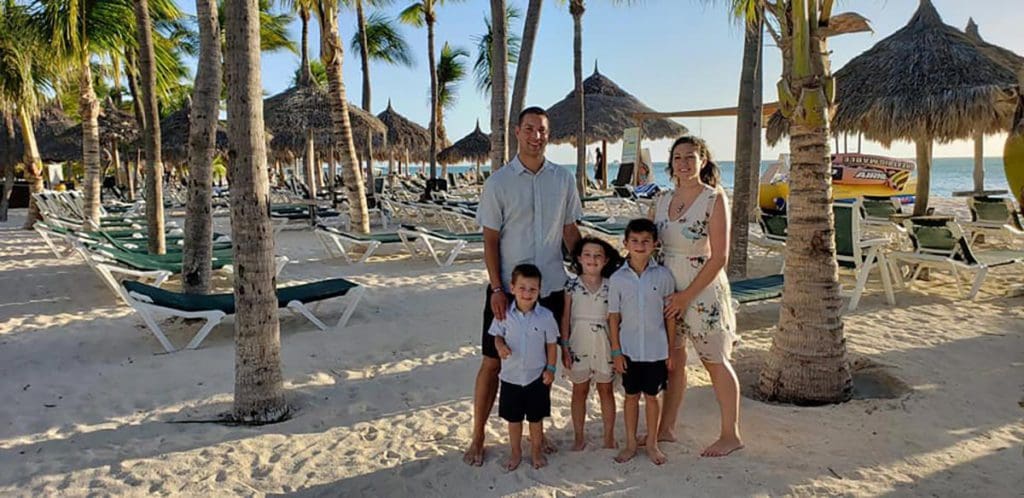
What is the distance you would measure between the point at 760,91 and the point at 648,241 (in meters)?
10.4

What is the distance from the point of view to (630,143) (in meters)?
20.0

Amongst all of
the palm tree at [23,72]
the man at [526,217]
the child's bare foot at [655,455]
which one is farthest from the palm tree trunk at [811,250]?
the palm tree at [23,72]

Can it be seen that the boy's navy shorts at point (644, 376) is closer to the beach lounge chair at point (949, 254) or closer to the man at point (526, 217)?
the man at point (526, 217)

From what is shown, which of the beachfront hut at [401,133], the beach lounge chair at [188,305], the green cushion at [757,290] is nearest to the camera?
the beach lounge chair at [188,305]

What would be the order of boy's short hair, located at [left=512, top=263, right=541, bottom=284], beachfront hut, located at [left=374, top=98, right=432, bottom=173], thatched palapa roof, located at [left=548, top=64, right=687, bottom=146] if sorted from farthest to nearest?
beachfront hut, located at [left=374, top=98, right=432, bottom=173]
thatched palapa roof, located at [left=548, top=64, right=687, bottom=146]
boy's short hair, located at [left=512, top=263, right=541, bottom=284]

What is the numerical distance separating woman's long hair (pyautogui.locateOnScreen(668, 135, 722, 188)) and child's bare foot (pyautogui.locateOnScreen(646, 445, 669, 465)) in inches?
48.0

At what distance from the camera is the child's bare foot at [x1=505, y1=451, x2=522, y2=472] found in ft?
9.04

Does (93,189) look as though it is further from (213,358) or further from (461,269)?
(213,358)

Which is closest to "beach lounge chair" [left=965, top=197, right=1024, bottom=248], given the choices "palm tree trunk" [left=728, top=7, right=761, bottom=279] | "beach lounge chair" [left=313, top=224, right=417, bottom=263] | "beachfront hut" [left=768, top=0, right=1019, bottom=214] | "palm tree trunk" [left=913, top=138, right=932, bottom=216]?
"palm tree trunk" [left=913, top=138, right=932, bottom=216]

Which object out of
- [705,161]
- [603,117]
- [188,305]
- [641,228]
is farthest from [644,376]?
[603,117]

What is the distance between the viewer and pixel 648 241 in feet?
8.80

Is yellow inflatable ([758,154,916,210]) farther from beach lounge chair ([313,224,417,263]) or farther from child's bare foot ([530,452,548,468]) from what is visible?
child's bare foot ([530,452,548,468])

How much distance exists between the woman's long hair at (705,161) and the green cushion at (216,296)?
3.30 meters

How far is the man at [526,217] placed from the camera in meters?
2.66
